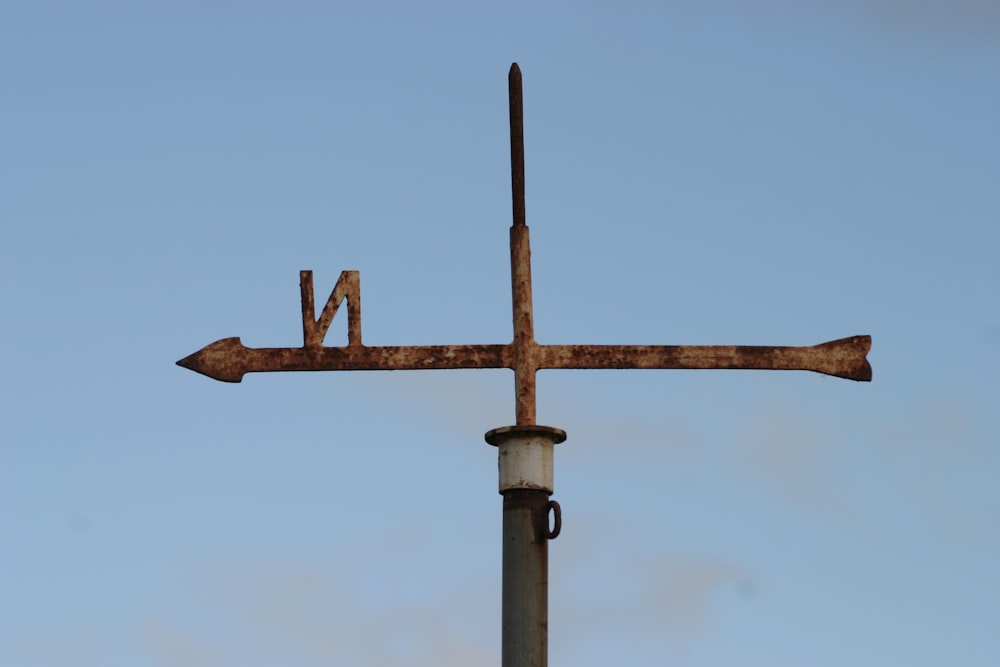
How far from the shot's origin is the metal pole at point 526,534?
720cm

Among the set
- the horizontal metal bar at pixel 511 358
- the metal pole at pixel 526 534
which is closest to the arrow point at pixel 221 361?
the horizontal metal bar at pixel 511 358

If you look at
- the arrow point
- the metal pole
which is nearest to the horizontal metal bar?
the arrow point

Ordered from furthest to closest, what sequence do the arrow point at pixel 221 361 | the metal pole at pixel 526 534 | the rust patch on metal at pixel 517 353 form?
the arrow point at pixel 221 361, the rust patch on metal at pixel 517 353, the metal pole at pixel 526 534

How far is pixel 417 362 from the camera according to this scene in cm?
765

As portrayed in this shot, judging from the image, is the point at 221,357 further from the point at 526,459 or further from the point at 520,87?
the point at 520,87

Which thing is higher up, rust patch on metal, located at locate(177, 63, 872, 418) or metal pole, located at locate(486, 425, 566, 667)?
rust patch on metal, located at locate(177, 63, 872, 418)

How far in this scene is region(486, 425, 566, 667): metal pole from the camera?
283 inches

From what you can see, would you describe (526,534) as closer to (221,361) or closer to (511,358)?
(511,358)

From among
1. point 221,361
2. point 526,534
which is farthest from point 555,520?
point 221,361

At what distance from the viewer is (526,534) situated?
735 centimetres

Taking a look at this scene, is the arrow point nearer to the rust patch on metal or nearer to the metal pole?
the rust patch on metal

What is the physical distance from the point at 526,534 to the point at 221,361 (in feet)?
6.98

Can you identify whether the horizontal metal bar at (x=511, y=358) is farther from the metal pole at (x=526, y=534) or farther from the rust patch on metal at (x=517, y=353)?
the metal pole at (x=526, y=534)

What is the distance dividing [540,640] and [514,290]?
203cm
